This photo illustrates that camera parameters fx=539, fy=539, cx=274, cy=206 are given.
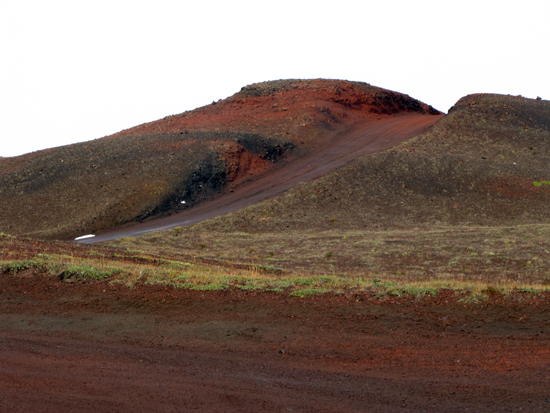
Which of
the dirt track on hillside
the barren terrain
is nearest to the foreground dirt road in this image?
the barren terrain

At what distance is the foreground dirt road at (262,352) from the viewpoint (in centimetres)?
633

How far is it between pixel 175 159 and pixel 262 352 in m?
32.7

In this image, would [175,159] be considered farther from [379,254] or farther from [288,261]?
[379,254]

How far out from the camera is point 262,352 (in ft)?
27.3

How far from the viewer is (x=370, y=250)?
22.7 meters

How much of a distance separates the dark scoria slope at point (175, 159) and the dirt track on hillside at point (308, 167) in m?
1.08

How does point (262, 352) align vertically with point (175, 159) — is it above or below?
below

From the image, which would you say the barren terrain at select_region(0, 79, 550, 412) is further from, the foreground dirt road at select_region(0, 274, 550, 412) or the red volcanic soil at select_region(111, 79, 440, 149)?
the red volcanic soil at select_region(111, 79, 440, 149)

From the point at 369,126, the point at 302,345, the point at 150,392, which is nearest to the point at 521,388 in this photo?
the point at 302,345

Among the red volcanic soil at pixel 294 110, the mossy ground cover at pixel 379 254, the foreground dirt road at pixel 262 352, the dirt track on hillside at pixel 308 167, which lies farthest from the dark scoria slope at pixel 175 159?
the foreground dirt road at pixel 262 352

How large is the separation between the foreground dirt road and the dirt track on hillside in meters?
19.2

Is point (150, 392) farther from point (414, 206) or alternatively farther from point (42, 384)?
point (414, 206)

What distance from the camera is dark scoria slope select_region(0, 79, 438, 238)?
33.8 metres

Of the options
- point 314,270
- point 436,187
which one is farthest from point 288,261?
point 436,187
